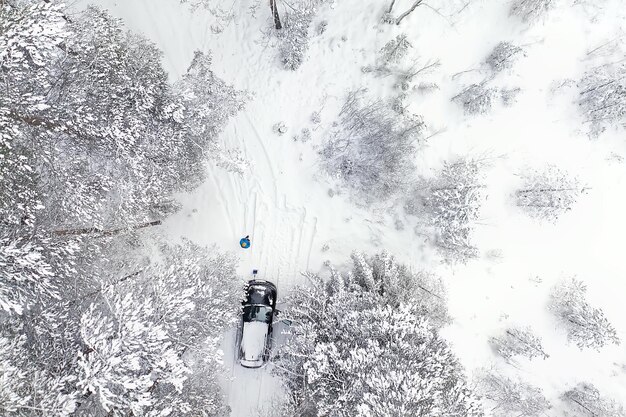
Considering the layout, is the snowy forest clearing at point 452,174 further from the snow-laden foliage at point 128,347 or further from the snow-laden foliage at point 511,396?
the snow-laden foliage at point 128,347

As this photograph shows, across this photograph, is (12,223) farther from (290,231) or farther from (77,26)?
(290,231)

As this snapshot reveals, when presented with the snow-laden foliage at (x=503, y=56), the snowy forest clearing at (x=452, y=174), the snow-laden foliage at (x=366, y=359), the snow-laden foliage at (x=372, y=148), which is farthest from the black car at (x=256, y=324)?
the snow-laden foliage at (x=503, y=56)

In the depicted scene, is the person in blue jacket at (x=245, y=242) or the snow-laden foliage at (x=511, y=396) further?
the person in blue jacket at (x=245, y=242)

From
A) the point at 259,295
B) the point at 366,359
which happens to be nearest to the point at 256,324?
the point at 259,295

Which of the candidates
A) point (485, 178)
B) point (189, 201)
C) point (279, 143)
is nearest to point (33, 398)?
point (189, 201)

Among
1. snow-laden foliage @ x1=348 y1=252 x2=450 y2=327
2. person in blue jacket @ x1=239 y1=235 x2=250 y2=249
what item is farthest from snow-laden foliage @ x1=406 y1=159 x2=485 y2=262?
person in blue jacket @ x1=239 y1=235 x2=250 y2=249

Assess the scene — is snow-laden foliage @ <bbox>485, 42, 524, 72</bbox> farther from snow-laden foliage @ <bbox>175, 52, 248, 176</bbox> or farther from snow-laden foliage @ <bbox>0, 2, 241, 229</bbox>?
snow-laden foliage @ <bbox>0, 2, 241, 229</bbox>

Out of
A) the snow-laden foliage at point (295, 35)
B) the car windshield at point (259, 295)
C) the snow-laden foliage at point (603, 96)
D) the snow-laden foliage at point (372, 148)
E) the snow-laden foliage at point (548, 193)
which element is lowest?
the car windshield at point (259, 295)

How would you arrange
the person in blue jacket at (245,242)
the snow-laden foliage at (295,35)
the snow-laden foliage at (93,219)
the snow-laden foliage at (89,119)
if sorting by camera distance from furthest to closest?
the person in blue jacket at (245,242) → the snow-laden foliage at (295,35) → the snow-laden foliage at (89,119) → the snow-laden foliage at (93,219)
